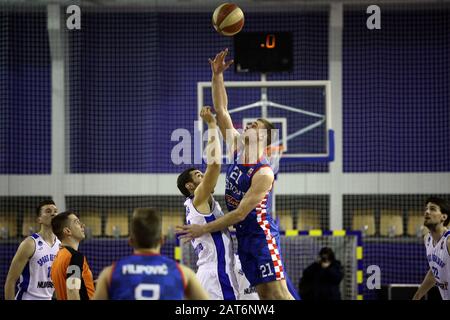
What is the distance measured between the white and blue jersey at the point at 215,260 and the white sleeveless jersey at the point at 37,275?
78.3 inches

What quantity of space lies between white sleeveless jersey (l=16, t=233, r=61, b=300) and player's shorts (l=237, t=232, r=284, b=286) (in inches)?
97.2

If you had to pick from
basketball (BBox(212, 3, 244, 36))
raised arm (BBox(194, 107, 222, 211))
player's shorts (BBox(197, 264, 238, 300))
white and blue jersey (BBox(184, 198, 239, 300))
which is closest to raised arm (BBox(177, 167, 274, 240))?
raised arm (BBox(194, 107, 222, 211))

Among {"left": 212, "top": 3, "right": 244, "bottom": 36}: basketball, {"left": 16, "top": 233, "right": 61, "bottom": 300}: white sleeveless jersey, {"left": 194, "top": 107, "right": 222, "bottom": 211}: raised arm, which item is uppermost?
{"left": 212, "top": 3, "right": 244, "bottom": 36}: basketball

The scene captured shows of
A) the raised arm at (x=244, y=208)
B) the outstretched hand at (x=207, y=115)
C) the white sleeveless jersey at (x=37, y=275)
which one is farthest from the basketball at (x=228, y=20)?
the white sleeveless jersey at (x=37, y=275)

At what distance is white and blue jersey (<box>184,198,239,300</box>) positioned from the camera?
251 inches

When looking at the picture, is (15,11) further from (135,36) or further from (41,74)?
(135,36)

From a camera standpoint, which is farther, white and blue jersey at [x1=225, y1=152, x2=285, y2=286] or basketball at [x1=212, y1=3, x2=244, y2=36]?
basketball at [x1=212, y1=3, x2=244, y2=36]

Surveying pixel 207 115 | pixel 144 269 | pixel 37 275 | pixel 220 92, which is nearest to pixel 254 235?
pixel 207 115

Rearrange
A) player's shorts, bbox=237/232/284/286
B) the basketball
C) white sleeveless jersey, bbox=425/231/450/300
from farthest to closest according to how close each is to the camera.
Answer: the basketball, white sleeveless jersey, bbox=425/231/450/300, player's shorts, bbox=237/232/284/286

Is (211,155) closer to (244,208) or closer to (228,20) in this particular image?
(244,208)

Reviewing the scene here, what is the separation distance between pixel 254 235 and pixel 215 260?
458mm

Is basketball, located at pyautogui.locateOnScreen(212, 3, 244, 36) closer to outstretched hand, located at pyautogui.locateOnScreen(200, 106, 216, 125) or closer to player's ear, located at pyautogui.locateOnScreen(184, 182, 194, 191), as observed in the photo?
player's ear, located at pyautogui.locateOnScreen(184, 182, 194, 191)

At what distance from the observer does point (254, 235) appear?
6238 millimetres
